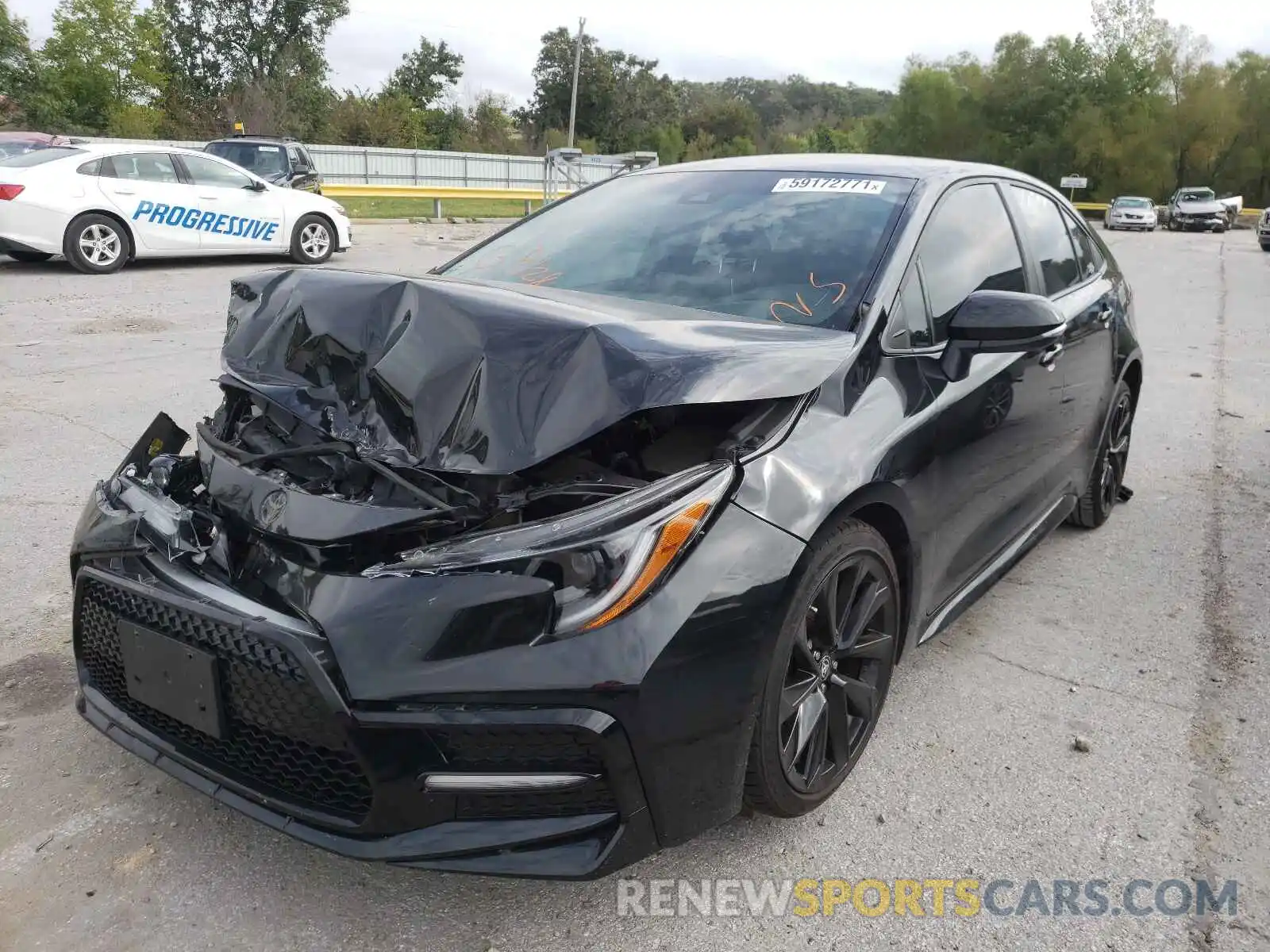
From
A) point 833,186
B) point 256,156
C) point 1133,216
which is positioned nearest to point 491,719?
point 833,186

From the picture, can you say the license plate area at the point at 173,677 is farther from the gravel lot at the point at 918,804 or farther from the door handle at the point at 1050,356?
the door handle at the point at 1050,356

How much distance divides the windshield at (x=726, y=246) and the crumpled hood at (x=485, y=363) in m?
0.21

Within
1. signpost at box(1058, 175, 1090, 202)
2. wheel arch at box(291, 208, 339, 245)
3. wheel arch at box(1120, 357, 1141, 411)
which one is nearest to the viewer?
wheel arch at box(1120, 357, 1141, 411)

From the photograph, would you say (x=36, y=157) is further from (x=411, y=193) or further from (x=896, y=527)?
(x=411, y=193)

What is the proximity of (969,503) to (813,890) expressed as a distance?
126 cm

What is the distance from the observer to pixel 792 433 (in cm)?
225

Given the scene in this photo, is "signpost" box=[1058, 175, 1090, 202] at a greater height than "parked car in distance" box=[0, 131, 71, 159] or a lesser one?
greater

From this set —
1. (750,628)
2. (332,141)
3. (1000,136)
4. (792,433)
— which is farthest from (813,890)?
(1000,136)

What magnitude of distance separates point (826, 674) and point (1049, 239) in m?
2.37

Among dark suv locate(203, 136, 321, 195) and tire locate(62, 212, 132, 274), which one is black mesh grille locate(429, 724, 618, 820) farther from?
dark suv locate(203, 136, 321, 195)

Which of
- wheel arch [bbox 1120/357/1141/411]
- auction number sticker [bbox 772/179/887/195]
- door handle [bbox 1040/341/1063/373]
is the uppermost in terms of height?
auction number sticker [bbox 772/179/887/195]

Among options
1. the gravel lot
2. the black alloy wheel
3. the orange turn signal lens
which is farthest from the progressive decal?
the orange turn signal lens

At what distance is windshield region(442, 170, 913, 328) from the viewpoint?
2844 mm

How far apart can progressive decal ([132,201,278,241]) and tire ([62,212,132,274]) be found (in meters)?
0.30
